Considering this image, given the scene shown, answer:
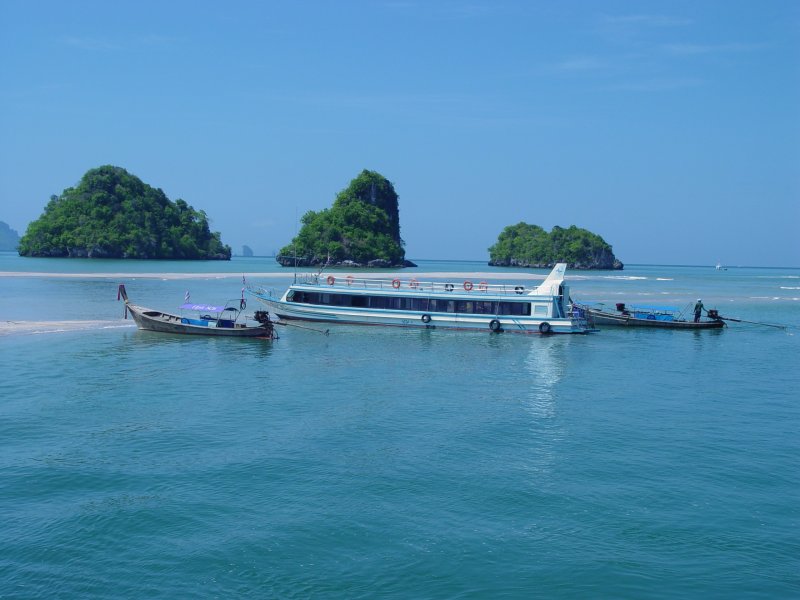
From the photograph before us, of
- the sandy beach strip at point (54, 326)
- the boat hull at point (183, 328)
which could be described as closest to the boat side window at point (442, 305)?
the boat hull at point (183, 328)

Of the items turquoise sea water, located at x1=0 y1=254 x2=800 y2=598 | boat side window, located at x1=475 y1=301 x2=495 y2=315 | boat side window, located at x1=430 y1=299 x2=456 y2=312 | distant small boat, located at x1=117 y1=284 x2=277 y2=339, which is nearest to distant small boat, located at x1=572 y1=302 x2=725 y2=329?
boat side window, located at x1=475 y1=301 x2=495 y2=315

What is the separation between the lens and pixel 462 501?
17.2m

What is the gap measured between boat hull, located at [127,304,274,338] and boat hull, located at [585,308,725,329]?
26.8 m

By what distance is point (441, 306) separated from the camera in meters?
51.8

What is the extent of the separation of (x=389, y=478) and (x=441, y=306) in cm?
3353

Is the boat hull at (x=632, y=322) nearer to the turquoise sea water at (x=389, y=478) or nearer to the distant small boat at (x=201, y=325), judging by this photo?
the turquoise sea water at (x=389, y=478)

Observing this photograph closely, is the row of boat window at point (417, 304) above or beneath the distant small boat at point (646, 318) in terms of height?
above

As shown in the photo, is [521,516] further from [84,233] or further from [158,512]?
[84,233]

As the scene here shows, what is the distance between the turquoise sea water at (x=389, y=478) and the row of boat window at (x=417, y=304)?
46.0 feet

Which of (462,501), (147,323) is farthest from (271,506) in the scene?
(147,323)

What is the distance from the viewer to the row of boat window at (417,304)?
50.6 meters

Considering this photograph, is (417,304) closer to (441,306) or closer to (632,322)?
(441,306)

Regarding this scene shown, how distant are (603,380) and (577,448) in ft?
40.7

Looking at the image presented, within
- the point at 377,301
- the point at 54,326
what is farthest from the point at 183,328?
the point at 377,301
